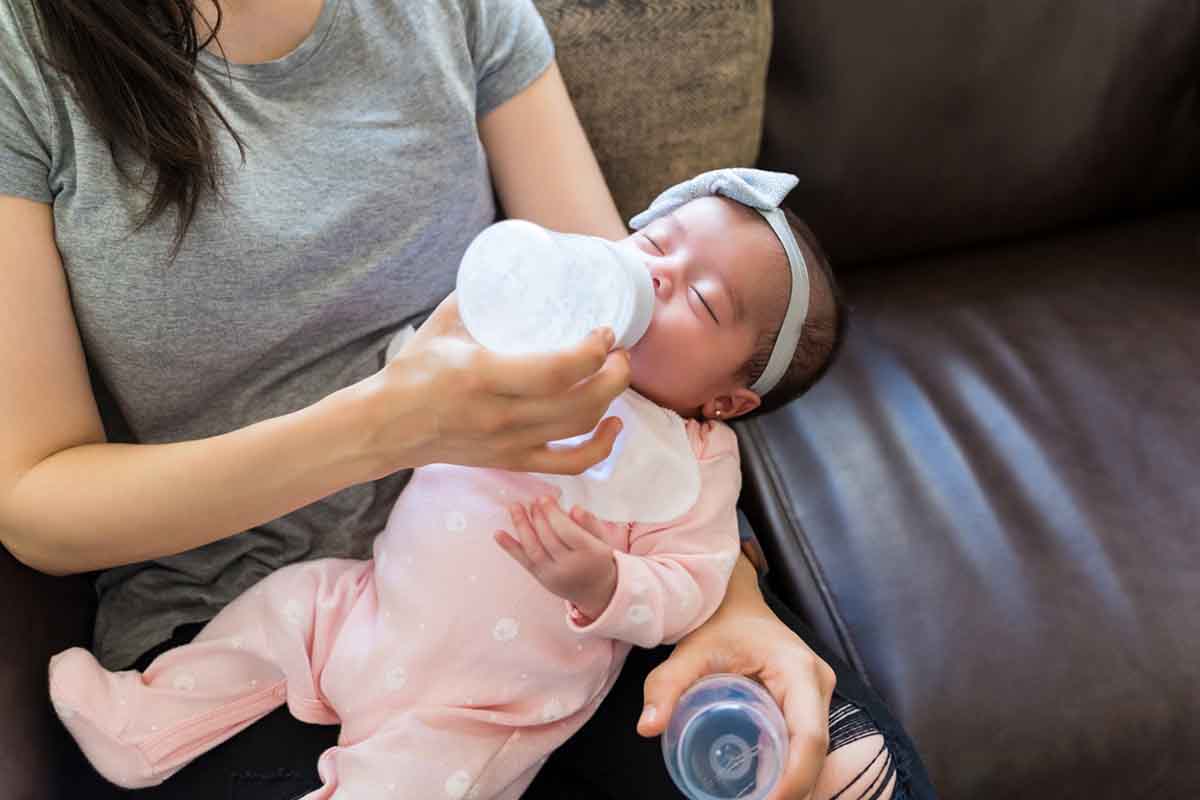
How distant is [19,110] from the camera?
2.90 feet

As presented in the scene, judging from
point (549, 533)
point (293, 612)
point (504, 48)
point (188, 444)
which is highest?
point (504, 48)

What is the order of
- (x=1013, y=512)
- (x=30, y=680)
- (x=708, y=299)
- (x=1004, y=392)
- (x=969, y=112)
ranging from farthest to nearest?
1. (x=969, y=112)
2. (x=1004, y=392)
3. (x=1013, y=512)
4. (x=708, y=299)
5. (x=30, y=680)

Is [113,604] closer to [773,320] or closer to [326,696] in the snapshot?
[326,696]

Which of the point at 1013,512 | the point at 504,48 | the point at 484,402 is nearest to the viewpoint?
the point at 484,402

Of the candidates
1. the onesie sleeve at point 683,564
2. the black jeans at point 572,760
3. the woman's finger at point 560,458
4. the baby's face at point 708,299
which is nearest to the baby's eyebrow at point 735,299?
the baby's face at point 708,299

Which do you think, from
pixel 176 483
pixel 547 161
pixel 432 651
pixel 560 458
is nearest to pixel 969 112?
pixel 547 161

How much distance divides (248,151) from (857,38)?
0.94m

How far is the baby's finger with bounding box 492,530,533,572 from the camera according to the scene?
36.0 inches

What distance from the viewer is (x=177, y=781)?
0.97 meters

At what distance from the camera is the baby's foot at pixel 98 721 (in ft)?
3.08

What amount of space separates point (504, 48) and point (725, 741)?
30.9 inches

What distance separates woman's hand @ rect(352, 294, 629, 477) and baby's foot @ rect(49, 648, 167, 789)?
0.35 metres

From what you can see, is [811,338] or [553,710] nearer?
[553,710]

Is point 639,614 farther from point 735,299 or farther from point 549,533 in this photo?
point 735,299
